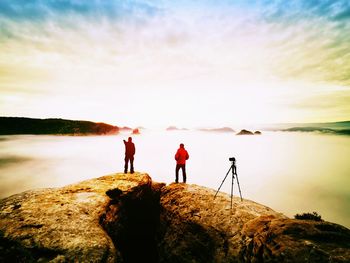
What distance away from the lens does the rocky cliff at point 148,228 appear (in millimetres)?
7637

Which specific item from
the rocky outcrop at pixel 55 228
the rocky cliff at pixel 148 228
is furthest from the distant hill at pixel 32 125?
the rocky outcrop at pixel 55 228

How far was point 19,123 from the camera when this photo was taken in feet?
595

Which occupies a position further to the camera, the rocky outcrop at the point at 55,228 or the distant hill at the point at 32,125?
the distant hill at the point at 32,125

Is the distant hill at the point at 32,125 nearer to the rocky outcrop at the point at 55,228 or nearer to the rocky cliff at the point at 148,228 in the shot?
the rocky cliff at the point at 148,228

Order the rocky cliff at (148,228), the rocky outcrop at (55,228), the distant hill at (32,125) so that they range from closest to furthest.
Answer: the rocky cliff at (148,228)
the rocky outcrop at (55,228)
the distant hill at (32,125)

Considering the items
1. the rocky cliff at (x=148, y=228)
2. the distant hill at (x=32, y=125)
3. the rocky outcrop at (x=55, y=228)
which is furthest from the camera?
the distant hill at (x=32, y=125)

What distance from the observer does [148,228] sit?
1655cm

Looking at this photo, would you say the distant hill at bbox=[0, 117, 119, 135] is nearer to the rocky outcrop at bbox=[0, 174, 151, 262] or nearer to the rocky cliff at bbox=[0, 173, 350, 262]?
the rocky cliff at bbox=[0, 173, 350, 262]

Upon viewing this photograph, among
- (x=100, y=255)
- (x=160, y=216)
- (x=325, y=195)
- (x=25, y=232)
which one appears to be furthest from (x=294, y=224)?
(x=325, y=195)

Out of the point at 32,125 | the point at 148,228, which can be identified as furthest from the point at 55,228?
the point at 32,125

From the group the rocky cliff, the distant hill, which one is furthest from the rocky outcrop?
the distant hill

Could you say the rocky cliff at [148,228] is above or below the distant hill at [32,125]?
below

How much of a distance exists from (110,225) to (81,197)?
259 centimetres

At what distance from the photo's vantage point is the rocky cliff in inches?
301
